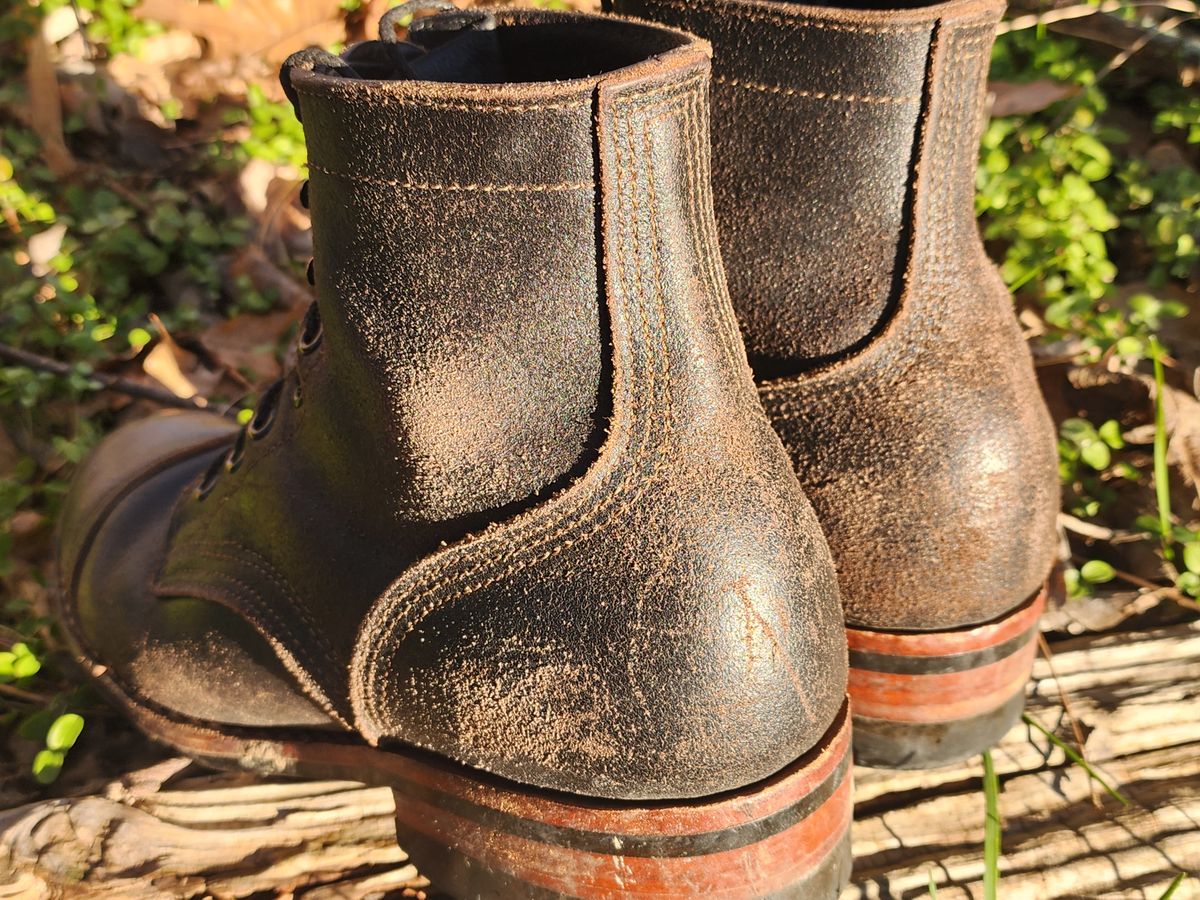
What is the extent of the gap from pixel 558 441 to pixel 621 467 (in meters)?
0.08

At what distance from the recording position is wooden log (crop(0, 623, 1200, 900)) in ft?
5.34

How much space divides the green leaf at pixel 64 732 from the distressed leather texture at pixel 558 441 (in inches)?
28.4

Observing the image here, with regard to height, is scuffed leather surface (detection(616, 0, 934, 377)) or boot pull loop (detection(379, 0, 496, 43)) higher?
boot pull loop (detection(379, 0, 496, 43))

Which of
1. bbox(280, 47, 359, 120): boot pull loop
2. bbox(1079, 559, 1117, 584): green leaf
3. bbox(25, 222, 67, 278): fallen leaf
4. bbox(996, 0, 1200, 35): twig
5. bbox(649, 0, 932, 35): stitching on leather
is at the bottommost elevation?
bbox(1079, 559, 1117, 584): green leaf

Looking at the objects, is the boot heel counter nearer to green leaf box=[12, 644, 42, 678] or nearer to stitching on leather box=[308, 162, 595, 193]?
stitching on leather box=[308, 162, 595, 193]

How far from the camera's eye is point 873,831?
1806 millimetres

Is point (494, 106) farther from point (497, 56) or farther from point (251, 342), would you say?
point (251, 342)

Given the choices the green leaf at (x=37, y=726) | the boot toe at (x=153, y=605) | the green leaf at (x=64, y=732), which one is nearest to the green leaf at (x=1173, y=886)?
the boot toe at (x=153, y=605)

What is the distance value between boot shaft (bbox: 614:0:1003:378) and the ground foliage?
1.14 m

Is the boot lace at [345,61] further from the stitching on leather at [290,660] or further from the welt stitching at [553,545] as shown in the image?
the welt stitching at [553,545]

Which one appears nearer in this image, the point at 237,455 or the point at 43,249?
the point at 237,455

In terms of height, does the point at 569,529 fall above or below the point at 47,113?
below

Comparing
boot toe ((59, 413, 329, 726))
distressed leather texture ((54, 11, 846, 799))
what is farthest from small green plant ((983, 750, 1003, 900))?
boot toe ((59, 413, 329, 726))

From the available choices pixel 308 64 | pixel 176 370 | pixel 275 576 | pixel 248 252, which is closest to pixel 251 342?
pixel 176 370
